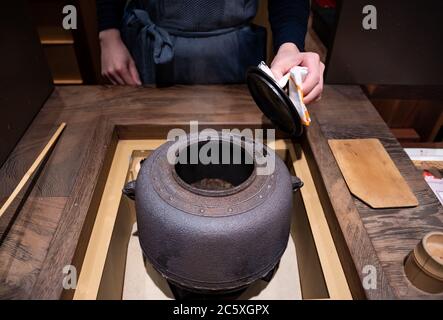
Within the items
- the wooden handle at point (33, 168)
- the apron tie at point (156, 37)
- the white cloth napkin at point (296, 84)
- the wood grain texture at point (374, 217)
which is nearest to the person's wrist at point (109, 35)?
the apron tie at point (156, 37)

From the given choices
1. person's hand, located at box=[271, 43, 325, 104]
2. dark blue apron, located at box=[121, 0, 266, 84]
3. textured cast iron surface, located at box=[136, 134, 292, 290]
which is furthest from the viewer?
dark blue apron, located at box=[121, 0, 266, 84]

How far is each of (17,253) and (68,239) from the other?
0.13 metres

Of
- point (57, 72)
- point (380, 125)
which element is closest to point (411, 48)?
point (380, 125)

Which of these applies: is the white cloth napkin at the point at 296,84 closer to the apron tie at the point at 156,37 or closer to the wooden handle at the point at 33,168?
the apron tie at the point at 156,37

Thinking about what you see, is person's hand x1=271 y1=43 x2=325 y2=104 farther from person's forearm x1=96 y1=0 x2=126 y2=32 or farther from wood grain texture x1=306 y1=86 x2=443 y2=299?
person's forearm x1=96 y1=0 x2=126 y2=32

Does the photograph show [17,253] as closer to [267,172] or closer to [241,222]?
[241,222]

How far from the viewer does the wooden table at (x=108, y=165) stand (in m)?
0.89

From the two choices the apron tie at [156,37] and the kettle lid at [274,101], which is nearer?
the kettle lid at [274,101]

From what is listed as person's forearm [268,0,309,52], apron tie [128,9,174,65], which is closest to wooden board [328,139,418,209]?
person's forearm [268,0,309,52]

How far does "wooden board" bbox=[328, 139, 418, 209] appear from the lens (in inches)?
41.8

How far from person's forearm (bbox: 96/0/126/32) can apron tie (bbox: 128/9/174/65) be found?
0.41 ft

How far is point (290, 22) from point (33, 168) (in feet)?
3.67

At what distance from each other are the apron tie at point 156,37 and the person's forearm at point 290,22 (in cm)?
46

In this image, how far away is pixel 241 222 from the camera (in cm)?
86
